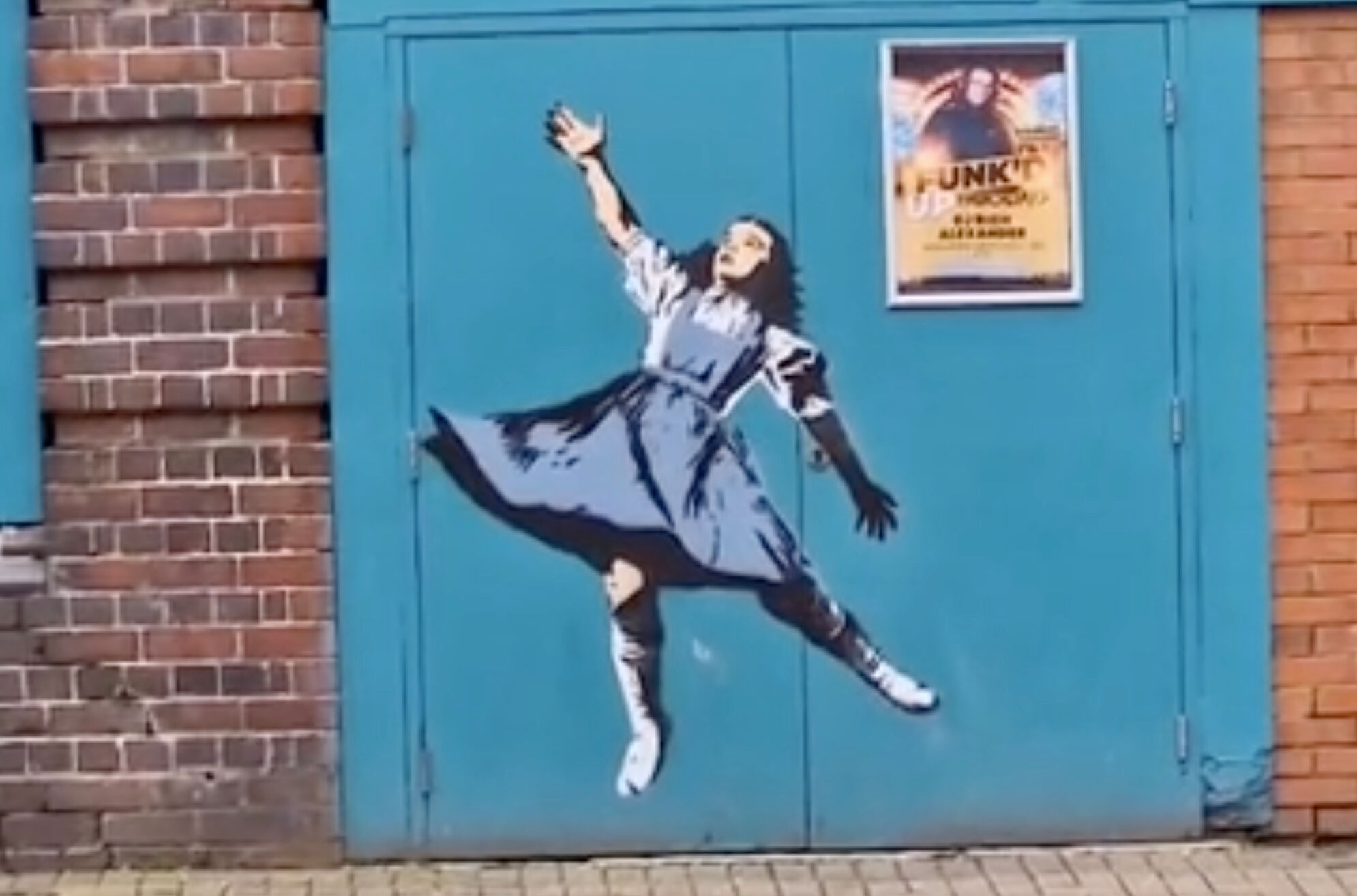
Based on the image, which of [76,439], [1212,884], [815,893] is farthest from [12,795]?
[1212,884]

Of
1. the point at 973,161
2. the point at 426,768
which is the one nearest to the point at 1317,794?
the point at 973,161

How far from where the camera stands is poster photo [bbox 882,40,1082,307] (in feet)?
25.3

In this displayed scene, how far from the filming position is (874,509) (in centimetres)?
775

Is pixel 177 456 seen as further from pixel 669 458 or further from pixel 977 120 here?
pixel 977 120

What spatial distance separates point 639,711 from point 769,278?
1170 mm

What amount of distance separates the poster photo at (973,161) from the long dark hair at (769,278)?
259 millimetres

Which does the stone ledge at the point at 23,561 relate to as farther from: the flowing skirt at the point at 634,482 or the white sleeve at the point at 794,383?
the white sleeve at the point at 794,383

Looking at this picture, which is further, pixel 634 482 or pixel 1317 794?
pixel 1317 794

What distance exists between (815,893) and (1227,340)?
178cm

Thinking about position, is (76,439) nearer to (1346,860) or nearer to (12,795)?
(12,795)

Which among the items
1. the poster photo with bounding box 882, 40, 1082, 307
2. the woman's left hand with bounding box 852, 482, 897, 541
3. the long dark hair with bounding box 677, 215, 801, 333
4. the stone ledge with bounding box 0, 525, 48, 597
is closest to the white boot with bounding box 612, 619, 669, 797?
the woman's left hand with bounding box 852, 482, 897, 541

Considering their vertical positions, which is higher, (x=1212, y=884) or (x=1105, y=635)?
(x=1105, y=635)

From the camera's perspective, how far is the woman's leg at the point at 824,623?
25.4 feet

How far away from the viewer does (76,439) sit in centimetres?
774
